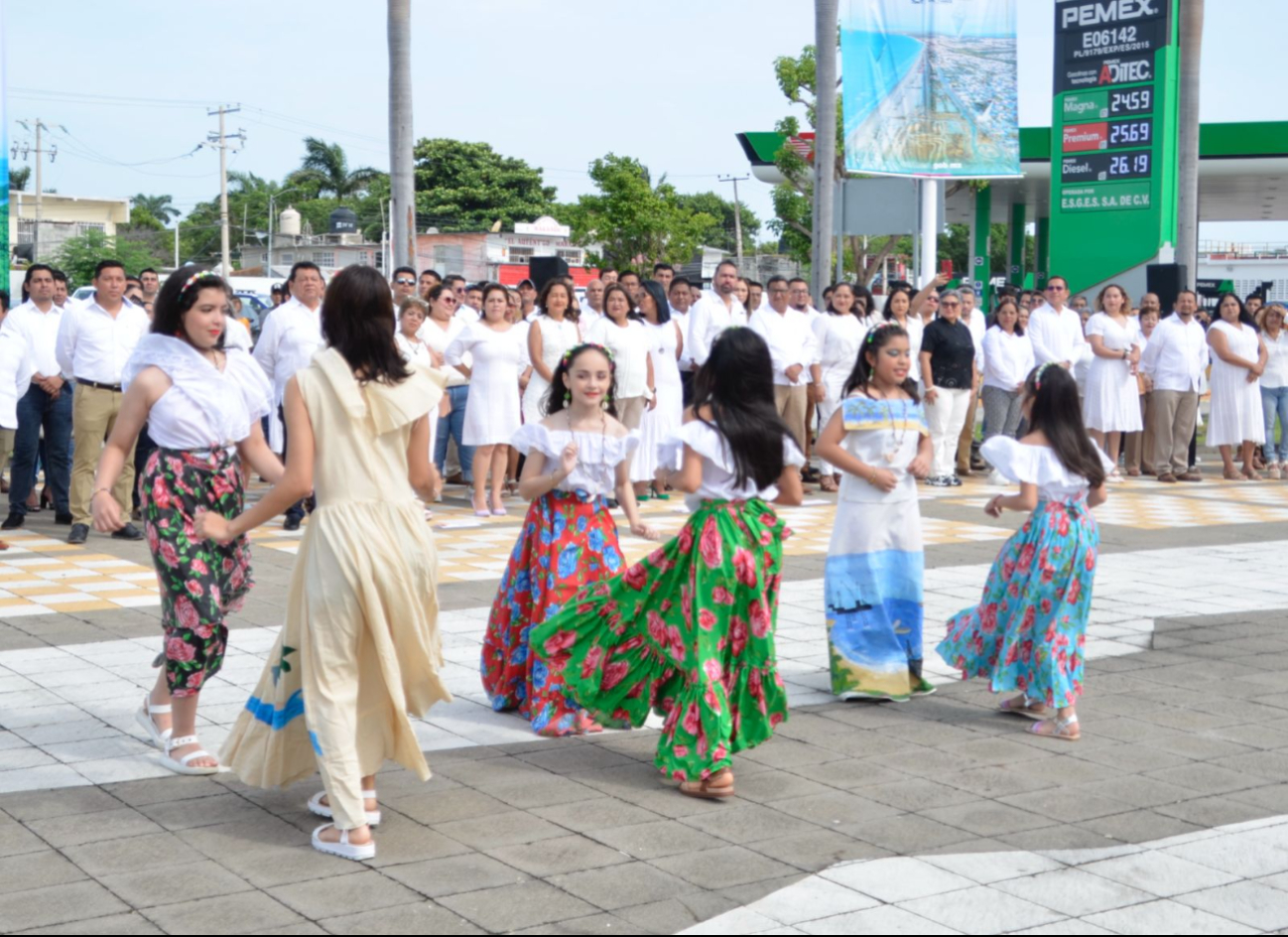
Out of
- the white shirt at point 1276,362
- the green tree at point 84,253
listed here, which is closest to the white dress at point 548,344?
the white shirt at point 1276,362

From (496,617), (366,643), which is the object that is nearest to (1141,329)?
(496,617)

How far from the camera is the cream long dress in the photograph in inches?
180

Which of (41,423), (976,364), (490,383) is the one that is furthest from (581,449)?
(976,364)

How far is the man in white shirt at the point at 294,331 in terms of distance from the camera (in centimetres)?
1074

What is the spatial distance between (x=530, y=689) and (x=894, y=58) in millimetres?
14089

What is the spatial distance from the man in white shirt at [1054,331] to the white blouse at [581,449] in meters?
10.5

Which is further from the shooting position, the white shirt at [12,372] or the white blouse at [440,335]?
the white blouse at [440,335]

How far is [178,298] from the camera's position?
18.0ft

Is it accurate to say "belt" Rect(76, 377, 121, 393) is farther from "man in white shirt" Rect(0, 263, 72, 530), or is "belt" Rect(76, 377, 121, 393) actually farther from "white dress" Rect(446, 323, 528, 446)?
"white dress" Rect(446, 323, 528, 446)

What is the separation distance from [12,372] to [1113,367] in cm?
1091

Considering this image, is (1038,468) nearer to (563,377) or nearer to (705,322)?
(563,377)

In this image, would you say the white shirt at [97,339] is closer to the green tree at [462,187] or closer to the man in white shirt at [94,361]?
the man in white shirt at [94,361]

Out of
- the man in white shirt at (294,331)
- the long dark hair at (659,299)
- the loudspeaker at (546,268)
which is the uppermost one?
the loudspeaker at (546,268)

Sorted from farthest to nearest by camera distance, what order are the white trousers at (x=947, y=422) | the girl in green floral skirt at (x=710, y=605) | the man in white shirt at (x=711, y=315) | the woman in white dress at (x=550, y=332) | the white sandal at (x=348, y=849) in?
the white trousers at (x=947, y=422)
the man in white shirt at (x=711, y=315)
the woman in white dress at (x=550, y=332)
the girl in green floral skirt at (x=710, y=605)
the white sandal at (x=348, y=849)
